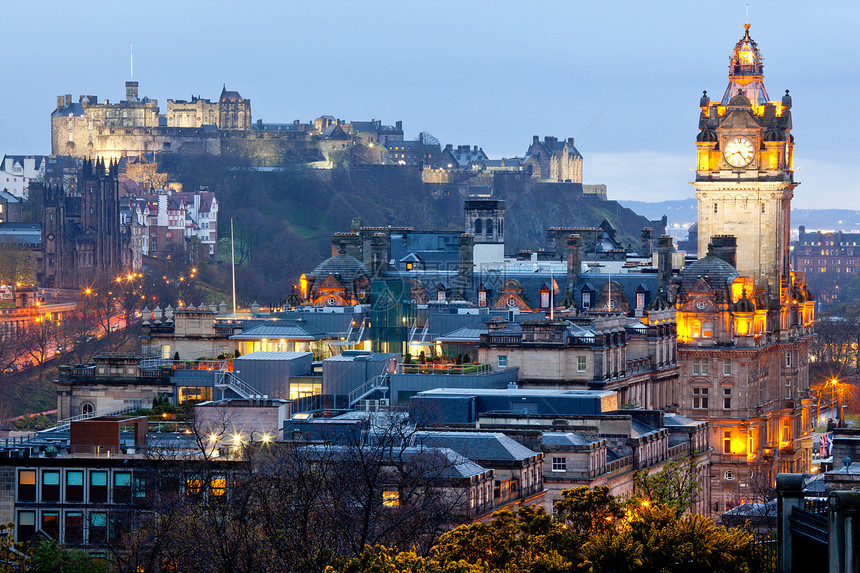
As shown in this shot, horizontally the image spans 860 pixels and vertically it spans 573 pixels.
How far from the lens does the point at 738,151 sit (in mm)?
142750

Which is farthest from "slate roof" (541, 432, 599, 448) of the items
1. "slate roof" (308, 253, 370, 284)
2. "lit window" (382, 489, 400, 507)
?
"slate roof" (308, 253, 370, 284)

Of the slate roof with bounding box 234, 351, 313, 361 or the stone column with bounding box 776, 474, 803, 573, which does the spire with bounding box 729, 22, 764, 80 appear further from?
the stone column with bounding box 776, 474, 803, 573

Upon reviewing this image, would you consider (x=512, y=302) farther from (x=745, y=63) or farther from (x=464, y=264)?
(x=745, y=63)

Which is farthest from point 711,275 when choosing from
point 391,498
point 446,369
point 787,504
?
point 787,504

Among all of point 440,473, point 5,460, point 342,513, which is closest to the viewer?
point 342,513

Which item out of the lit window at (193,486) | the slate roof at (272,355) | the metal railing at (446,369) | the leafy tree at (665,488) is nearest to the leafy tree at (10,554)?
the lit window at (193,486)

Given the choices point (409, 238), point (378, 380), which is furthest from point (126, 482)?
point (409, 238)

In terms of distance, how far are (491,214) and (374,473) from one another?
109 m

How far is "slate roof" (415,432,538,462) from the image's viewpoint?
7700cm

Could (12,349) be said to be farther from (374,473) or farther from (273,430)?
(374,473)

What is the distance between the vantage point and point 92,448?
77.5 metres

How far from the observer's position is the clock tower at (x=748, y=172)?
468ft

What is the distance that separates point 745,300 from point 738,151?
12579 millimetres

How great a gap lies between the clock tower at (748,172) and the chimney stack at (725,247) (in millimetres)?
3267
